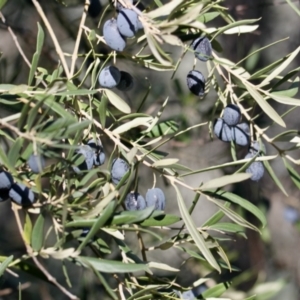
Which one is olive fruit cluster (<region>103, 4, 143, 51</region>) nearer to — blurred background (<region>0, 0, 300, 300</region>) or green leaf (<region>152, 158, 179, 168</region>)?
green leaf (<region>152, 158, 179, 168</region>)

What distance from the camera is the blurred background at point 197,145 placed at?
1192 mm

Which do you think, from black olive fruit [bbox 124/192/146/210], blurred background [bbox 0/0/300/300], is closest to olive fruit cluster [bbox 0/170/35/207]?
black olive fruit [bbox 124/192/146/210]

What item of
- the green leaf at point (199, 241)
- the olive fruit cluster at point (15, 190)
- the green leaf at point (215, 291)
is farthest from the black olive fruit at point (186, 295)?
the olive fruit cluster at point (15, 190)

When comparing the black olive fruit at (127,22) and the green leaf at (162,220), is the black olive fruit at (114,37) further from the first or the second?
the green leaf at (162,220)

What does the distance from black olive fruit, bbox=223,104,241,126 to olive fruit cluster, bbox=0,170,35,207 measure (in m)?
0.24

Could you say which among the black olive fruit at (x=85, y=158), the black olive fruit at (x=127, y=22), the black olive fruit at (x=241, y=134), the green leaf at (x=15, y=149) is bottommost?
the black olive fruit at (x=241, y=134)

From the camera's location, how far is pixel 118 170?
64cm

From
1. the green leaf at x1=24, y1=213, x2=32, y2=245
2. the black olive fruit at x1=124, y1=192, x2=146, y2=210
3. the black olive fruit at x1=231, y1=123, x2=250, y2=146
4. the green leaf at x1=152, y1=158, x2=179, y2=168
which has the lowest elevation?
the black olive fruit at x1=124, y1=192, x2=146, y2=210

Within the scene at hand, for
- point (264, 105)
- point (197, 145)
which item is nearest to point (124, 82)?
point (264, 105)

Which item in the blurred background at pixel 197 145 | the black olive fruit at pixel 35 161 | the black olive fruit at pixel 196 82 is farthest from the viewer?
the blurred background at pixel 197 145

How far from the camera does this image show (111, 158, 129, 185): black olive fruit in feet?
2.08

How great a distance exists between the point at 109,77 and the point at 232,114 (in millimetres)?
136

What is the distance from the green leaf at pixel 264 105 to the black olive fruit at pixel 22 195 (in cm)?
24

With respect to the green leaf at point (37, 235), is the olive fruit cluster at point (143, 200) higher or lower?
lower
